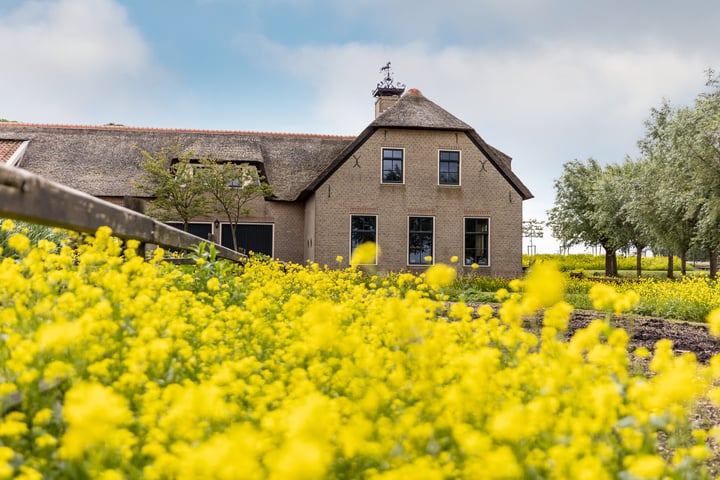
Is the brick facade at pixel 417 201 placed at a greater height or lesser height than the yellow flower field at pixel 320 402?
greater

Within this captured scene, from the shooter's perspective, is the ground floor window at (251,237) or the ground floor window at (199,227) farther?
the ground floor window at (251,237)

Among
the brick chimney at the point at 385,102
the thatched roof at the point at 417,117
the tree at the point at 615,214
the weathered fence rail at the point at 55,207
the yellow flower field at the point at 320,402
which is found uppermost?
the brick chimney at the point at 385,102

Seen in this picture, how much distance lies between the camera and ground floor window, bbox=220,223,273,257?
22.4 metres

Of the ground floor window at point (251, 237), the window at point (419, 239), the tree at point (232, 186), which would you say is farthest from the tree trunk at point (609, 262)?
the tree at point (232, 186)

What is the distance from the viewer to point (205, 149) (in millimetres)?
23422

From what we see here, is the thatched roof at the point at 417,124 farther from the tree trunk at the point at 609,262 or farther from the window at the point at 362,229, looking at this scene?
the tree trunk at the point at 609,262

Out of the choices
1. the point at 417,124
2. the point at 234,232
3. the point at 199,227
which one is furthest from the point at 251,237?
the point at 417,124

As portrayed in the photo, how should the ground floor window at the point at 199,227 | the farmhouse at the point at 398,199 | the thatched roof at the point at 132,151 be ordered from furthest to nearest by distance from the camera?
the thatched roof at the point at 132,151
the ground floor window at the point at 199,227
the farmhouse at the point at 398,199

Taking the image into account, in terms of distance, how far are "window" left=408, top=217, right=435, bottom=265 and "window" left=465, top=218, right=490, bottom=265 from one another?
1321 millimetres

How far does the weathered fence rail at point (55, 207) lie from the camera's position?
7.19ft

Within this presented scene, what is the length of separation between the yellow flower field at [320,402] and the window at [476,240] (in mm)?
18043

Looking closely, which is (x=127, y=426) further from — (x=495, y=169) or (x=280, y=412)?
(x=495, y=169)

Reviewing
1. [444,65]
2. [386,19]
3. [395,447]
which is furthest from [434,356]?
[444,65]

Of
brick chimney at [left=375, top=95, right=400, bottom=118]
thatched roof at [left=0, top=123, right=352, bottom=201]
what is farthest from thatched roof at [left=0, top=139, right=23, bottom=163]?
brick chimney at [left=375, top=95, right=400, bottom=118]
